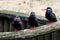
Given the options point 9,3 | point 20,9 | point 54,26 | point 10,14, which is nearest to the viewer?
point 54,26

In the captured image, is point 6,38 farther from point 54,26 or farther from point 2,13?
point 2,13

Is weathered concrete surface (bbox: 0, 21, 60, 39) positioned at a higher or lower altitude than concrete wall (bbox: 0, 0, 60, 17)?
lower

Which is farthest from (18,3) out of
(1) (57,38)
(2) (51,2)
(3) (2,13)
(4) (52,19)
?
(1) (57,38)

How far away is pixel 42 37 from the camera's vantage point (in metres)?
3.29

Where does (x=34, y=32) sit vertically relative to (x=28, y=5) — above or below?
below

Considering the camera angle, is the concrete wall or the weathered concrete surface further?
the concrete wall

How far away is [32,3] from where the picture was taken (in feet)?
26.4

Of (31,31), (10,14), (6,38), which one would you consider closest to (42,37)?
(31,31)

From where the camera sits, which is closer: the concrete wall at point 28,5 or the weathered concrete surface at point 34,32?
the weathered concrete surface at point 34,32

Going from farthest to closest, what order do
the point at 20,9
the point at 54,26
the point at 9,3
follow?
1. the point at 9,3
2. the point at 20,9
3. the point at 54,26

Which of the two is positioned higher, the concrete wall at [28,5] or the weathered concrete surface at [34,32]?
the concrete wall at [28,5]

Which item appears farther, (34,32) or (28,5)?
(28,5)

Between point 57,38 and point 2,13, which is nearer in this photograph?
point 57,38

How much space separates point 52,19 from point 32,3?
4363 millimetres
